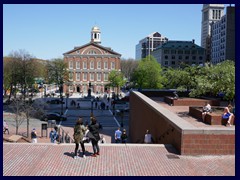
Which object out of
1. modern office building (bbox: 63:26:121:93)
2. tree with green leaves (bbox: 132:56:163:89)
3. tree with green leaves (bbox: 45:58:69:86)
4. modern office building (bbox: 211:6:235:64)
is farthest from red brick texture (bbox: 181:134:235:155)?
modern office building (bbox: 211:6:235:64)

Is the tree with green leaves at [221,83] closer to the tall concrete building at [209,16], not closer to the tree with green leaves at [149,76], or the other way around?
the tree with green leaves at [149,76]

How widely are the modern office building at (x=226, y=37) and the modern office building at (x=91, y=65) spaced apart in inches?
1240

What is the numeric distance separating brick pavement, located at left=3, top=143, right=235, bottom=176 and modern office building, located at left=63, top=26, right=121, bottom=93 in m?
70.6

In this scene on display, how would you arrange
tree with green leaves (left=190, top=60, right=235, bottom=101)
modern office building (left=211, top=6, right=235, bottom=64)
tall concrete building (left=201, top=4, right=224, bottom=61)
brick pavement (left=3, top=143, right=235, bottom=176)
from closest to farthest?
brick pavement (left=3, top=143, right=235, bottom=176)
tree with green leaves (left=190, top=60, right=235, bottom=101)
modern office building (left=211, top=6, right=235, bottom=64)
tall concrete building (left=201, top=4, right=224, bottom=61)

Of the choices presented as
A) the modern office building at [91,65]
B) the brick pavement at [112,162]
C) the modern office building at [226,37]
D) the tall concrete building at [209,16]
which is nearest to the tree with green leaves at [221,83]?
the brick pavement at [112,162]

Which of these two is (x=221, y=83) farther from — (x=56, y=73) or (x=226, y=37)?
(x=226, y=37)

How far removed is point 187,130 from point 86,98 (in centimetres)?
5664

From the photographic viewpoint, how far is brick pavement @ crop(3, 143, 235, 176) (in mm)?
8641

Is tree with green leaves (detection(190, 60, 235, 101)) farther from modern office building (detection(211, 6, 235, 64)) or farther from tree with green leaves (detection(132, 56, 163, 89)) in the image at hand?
modern office building (detection(211, 6, 235, 64))

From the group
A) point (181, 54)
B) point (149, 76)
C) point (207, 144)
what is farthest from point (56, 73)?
point (181, 54)

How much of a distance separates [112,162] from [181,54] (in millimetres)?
110614
